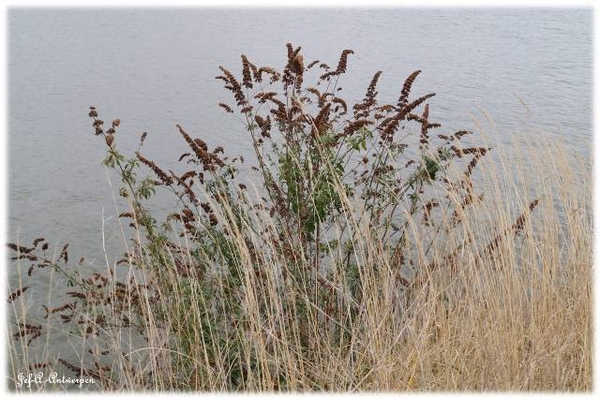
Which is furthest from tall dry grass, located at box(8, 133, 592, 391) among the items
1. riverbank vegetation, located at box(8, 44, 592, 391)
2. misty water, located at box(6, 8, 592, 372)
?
misty water, located at box(6, 8, 592, 372)

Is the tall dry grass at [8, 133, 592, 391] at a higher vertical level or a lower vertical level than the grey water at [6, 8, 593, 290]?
lower

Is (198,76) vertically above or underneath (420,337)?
above

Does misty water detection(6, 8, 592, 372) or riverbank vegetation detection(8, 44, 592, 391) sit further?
misty water detection(6, 8, 592, 372)

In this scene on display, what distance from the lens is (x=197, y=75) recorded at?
891 cm

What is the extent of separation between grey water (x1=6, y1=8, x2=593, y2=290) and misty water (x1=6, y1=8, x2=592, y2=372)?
0.02 meters

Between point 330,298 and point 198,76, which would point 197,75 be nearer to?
point 198,76

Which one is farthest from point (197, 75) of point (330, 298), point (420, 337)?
point (420, 337)

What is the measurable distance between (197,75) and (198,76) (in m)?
0.04

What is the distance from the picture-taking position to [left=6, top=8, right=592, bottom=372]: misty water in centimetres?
614

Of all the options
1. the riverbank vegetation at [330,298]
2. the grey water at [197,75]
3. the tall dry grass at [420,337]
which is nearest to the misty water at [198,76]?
the grey water at [197,75]

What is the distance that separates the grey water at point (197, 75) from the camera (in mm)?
6152

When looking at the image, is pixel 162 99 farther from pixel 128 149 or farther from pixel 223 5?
pixel 223 5

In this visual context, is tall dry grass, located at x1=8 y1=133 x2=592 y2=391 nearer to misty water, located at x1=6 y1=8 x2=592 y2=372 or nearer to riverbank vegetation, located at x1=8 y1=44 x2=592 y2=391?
riverbank vegetation, located at x1=8 y1=44 x2=592 y2=391

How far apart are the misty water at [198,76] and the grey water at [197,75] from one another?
0.02m
